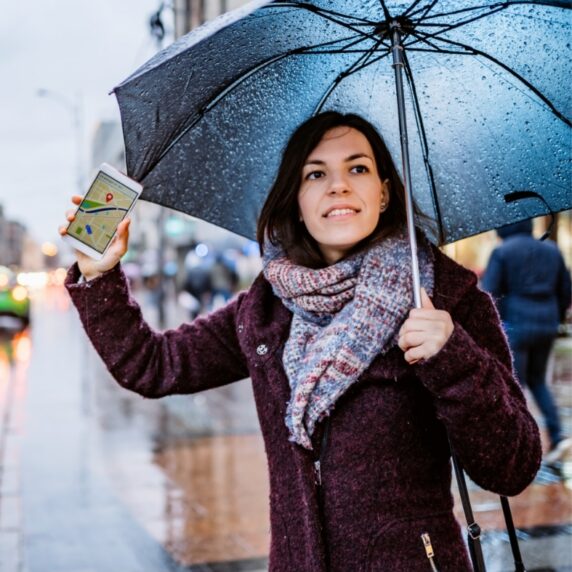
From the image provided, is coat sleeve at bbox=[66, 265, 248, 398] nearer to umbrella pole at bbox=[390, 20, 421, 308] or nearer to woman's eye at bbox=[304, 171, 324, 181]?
woman's eye at bbox=[304, 171, 324, 181]

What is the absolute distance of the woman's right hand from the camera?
8.18 feet

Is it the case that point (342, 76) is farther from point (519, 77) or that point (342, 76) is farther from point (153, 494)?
point (153, 494)

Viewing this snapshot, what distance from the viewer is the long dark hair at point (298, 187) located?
2.47 m

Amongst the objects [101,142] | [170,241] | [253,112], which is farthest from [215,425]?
[101,142]

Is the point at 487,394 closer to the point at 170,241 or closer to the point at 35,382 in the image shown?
the point at 35,382

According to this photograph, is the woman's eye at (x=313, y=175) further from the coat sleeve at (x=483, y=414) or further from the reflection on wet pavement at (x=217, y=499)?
the reflection on wet pavement at (x=217, y=499)

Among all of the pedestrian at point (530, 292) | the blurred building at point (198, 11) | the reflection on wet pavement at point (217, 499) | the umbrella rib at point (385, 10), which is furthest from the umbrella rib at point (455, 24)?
the blurred building at point (198, 11)

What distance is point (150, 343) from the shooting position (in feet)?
8.57

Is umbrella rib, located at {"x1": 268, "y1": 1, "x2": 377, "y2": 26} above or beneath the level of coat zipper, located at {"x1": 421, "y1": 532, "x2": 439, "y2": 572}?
above

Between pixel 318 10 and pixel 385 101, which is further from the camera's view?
pixel 385 101

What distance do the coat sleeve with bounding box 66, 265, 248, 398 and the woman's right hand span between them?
0.09ft

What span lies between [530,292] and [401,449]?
15.8 ft

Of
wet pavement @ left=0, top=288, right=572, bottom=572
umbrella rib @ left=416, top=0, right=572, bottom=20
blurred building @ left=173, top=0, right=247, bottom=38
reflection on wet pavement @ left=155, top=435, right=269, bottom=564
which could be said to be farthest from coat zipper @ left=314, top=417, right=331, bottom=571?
blurred building @ left=173, top=0, right=247, bottom=38

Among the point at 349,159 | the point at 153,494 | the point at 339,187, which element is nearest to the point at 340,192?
the point at 339,187
